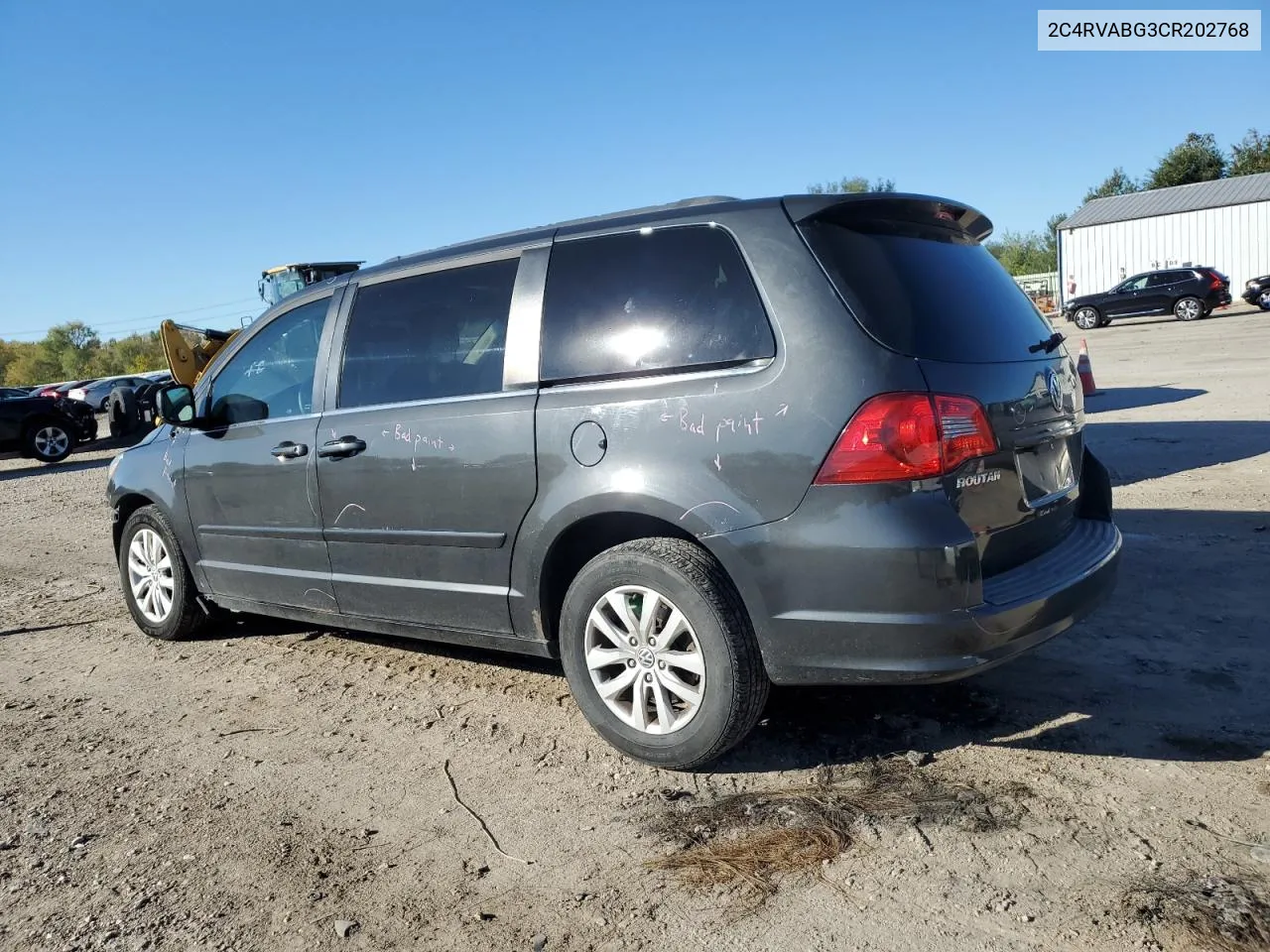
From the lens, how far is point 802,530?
301 cm

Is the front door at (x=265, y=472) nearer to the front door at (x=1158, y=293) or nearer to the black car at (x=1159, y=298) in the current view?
the black car at (x=1159, y=298)

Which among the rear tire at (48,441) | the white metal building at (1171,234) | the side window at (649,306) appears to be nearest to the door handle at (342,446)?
the side window at (649,306)

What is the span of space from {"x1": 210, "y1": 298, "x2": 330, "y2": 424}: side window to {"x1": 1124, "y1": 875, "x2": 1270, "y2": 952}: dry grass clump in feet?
12.2

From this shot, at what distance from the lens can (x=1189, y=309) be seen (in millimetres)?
28391

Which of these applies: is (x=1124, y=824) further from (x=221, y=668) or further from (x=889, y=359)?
(x=221, y=668)

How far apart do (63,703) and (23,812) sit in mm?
1263

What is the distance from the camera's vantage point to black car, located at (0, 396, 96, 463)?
17.8 meters

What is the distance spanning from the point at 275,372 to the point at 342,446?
89 cm

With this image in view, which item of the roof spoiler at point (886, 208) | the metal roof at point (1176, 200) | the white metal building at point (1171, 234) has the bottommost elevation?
the roof spoiler at point (886, 208)

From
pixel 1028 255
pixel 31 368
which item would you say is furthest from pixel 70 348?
pixel 1028 255

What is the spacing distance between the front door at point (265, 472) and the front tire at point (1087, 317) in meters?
30.9

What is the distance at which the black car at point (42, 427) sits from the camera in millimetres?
17812

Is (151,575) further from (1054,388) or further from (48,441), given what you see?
(48,441)

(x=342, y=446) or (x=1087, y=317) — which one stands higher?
(x=1087, y=317)
